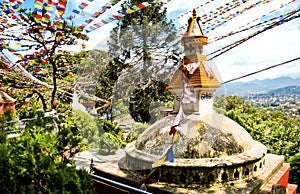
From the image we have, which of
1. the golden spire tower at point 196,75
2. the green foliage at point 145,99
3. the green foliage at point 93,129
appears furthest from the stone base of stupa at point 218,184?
the golden spire tower at point 196,75

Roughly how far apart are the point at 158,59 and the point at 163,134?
203 cm

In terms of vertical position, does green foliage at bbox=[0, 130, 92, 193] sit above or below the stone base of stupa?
above

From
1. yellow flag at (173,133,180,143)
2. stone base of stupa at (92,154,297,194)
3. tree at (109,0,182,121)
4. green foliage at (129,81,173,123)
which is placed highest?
tree at (109,0,182,121)

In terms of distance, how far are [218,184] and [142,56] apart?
313cm

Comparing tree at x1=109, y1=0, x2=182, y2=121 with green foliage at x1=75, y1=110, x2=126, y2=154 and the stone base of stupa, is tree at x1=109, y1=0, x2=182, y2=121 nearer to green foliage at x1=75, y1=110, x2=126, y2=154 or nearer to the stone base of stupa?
green foliage at x1=75, y1=110, x2=126, y2=154

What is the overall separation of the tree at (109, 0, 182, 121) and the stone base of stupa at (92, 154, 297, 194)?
1.84 m

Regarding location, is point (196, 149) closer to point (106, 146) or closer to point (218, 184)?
point (218, 184)

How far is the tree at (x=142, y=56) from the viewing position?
16.2ft

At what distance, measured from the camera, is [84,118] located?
20.6ft

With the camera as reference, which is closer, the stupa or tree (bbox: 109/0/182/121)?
tree (bbox: 109/0/182/121)

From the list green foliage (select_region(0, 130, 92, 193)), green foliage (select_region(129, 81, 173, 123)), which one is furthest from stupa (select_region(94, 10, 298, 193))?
green foliage (select_region(0, 130, 92, 193))

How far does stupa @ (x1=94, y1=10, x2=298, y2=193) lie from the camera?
5785 mm

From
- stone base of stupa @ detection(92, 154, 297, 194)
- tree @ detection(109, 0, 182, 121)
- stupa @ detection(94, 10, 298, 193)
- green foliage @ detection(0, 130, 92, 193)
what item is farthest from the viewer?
stupa @ detection(94, 10, 298, 193)

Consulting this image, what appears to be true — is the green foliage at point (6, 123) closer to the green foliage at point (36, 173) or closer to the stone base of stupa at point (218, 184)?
the stone base of stupa at point (218, 184)
